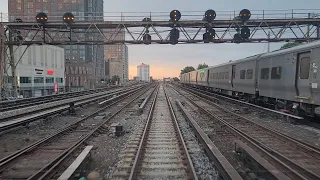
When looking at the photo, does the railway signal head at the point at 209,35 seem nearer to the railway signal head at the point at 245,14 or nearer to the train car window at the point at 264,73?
the railway signal head at the point at 245,14

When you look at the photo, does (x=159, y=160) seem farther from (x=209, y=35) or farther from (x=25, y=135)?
(x=209, y=35)

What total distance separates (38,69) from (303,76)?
5299 centimetres

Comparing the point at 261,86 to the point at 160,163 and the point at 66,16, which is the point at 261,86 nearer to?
the point at 160,163

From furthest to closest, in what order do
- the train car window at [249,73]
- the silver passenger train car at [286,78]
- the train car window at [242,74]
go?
the train car window at [242,74]
the train car window at [249,73]
the silver passenger train car at [286,78]

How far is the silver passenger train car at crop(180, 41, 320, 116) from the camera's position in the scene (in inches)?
415

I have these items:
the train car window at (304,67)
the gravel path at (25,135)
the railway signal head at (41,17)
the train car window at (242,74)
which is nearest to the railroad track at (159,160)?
the gravel path at (25,135)

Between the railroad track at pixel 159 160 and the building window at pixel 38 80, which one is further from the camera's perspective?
the building window at pixel 38 80

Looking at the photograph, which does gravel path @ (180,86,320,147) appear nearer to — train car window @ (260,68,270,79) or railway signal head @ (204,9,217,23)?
train car window @ (260,68,270,79)

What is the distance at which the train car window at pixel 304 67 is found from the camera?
1090cm

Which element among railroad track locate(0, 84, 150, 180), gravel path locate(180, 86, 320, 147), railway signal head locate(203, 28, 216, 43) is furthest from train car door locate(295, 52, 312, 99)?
railway signal head locate(203, 28, 216, 43)

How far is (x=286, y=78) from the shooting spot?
12547 mm

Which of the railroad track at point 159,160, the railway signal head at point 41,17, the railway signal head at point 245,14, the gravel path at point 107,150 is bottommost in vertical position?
the gravel path at point 107,150

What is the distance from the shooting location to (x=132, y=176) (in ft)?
17.6

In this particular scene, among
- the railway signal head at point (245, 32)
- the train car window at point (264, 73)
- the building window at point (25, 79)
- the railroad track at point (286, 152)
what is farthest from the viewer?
the building window at point (25, 79)
